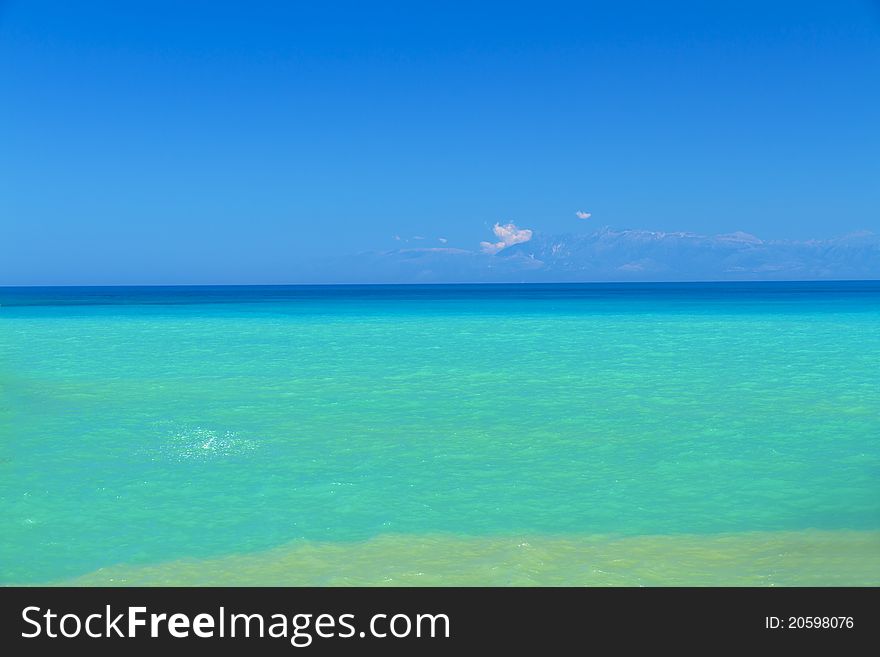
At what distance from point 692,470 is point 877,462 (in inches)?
86.5

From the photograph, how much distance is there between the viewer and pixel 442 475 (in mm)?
8000

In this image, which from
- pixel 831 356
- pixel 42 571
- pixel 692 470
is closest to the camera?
pixel 42 571

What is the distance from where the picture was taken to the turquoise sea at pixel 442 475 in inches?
223

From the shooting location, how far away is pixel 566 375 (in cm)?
1598

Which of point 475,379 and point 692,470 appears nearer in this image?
point 692,470

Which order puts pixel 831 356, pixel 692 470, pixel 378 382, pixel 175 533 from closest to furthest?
pixel 175 533 < pixel 692 470 < pixel 378 382 < pixel 831 356

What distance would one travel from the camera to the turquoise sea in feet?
18.6

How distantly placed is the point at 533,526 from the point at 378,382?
28.9 feet

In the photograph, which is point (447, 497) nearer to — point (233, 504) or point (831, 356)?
point (233, 504)

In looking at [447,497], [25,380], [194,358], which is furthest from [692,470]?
[194,358]

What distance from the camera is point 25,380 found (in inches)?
611

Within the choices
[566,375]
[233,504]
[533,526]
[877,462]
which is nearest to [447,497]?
[533,526]

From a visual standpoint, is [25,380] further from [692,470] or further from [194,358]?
[692,470]
